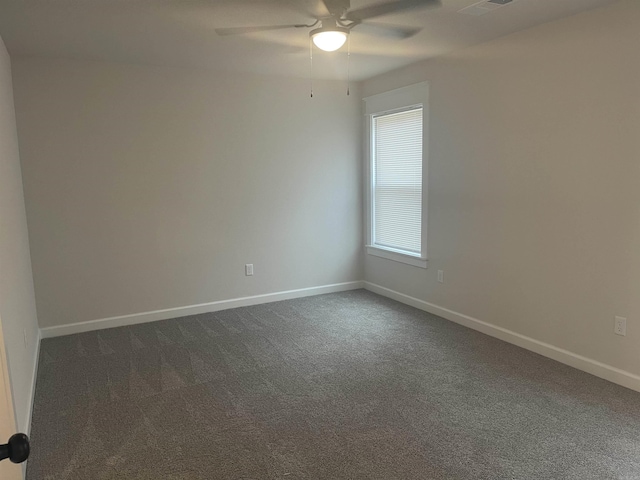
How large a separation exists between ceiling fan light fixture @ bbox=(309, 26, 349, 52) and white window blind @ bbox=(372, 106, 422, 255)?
183 cm

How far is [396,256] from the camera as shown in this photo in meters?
5.10

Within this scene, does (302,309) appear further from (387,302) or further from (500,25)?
(500,25)

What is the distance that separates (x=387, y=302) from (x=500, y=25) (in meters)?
2.89

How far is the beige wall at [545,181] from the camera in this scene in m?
2.98

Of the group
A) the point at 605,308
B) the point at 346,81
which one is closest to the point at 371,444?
the point at 605,308

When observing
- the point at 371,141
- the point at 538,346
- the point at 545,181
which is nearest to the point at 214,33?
the point at 371,141

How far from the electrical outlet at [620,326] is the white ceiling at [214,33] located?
206 cm

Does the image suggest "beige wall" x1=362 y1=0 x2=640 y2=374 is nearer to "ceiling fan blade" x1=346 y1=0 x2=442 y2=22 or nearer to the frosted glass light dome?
"ceiling fan blade" x1=346 y1=0 x2=442 y2=22

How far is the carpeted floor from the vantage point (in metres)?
2.29

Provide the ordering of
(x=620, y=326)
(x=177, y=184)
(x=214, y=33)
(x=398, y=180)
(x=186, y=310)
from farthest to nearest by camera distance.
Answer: (x=398, y=180) < (x=186, y=310) < (x=177, y=184) < (x=214, y=33) < (x=620, y=326)

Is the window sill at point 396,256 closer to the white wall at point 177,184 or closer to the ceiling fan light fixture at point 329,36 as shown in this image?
the white wall at point 177,184

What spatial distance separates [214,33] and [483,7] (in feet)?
6.12

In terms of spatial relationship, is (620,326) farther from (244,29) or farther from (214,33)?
(214,33)

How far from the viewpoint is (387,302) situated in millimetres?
5070
